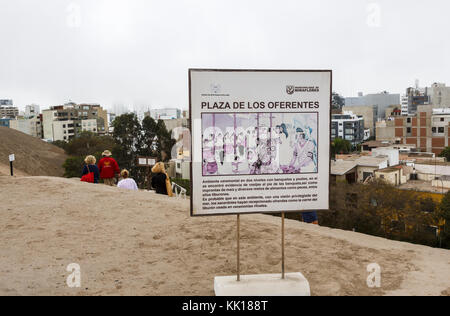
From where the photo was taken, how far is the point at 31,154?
156ft

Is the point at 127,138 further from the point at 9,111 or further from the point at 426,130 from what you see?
the point at 9,111

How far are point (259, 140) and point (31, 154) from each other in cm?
4791

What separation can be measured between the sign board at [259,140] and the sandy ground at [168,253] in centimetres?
98

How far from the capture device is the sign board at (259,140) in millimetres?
4129

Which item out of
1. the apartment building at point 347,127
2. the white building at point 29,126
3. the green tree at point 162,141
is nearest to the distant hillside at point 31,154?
the green tree at point 162,141

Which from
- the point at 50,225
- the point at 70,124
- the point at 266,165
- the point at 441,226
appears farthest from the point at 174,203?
the point at 70,124

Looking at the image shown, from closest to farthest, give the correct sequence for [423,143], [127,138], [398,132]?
[127,138]
[423,143]
[398,132]

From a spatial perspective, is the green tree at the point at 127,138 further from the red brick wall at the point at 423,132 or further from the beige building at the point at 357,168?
the red brick wall at the point at 423,132

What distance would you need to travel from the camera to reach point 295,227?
7207mm

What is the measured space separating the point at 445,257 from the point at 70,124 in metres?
79.3

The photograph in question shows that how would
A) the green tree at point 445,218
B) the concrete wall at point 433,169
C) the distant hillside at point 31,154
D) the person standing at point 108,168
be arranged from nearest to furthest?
the person standing at point 108,168, the green tree at point 445,218, the concrete wall at point 433,169, the distant hillside at point 31,154

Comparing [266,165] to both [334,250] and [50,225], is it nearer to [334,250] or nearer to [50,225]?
[334,250]

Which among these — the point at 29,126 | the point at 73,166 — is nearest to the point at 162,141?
the point at 73,166
